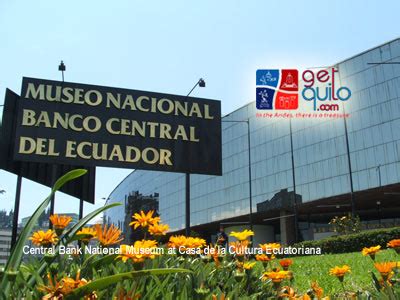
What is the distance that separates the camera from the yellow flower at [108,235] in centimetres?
312

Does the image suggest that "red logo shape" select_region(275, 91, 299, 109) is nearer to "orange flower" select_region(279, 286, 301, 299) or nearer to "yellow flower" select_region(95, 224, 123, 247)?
"orange flower" select_region(279, 286, 301, 299)

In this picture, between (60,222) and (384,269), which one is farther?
(60,222)

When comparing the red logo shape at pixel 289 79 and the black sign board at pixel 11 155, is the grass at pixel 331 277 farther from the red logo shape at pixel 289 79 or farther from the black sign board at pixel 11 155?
the red logo shape at pixel 289 79

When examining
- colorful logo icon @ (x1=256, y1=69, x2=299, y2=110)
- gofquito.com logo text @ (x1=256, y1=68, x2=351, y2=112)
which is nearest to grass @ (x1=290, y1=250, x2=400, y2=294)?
colorful logo icon @ (x1=256, y1=69, x2=299, y2=110)

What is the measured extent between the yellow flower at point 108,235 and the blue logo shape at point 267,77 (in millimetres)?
28838

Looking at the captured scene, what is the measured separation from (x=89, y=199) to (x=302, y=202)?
115ft

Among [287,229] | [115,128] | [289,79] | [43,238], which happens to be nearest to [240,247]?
[43,238]

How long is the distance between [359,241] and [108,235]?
21072mm

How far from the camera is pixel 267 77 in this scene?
31.6m

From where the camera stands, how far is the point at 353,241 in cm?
2242

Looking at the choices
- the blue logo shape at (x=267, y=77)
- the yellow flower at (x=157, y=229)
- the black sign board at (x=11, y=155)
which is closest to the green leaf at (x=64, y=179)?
the yellow flower at (x=157, y=229)

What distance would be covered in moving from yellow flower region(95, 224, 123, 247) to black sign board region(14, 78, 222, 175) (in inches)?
353

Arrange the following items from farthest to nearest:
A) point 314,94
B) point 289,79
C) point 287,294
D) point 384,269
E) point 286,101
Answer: point 314,94 → point 286,101 → point 289,79 → point 287,294 → point 384,269

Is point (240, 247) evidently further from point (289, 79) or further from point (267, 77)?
point (289, 79)
